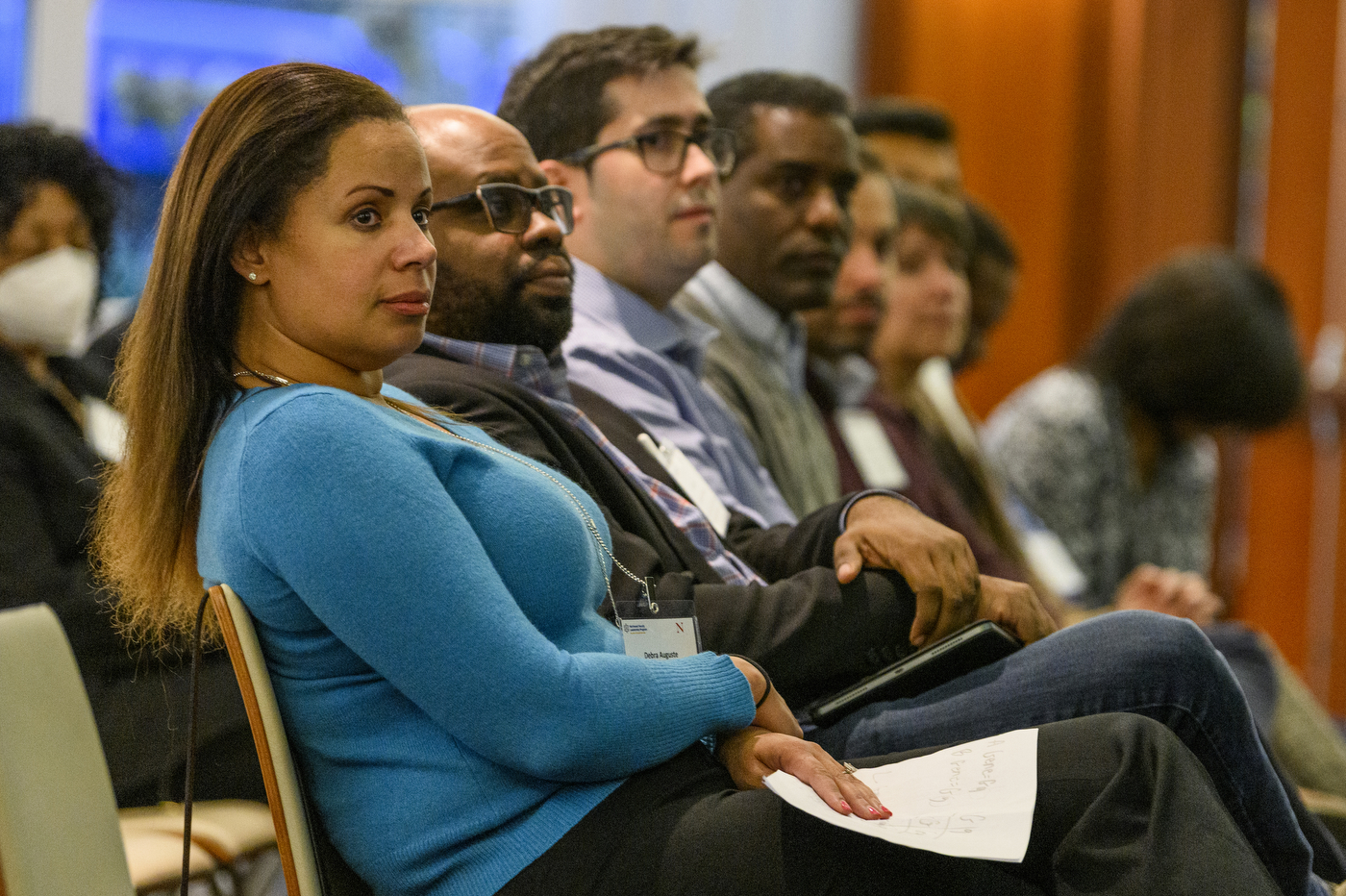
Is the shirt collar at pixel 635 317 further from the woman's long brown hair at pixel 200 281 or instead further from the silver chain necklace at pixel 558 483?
the woman's long brown hair at pixel 200 281

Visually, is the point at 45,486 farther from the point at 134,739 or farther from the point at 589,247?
the point at 589,247

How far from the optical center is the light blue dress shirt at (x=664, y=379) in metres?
1.97

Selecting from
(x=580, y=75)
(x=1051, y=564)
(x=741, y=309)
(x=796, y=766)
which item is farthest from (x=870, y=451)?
(x=796, y=766)

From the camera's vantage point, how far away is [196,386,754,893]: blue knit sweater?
1144 millimetres

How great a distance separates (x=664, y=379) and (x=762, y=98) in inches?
33.6

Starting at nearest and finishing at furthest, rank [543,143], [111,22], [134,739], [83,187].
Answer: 1. [134,739]
2. [543,143]
3. [83,187]
4. [111,22]

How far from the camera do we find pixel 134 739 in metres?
1.69

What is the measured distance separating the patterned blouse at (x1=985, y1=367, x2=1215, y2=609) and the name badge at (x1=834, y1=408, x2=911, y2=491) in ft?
2.84

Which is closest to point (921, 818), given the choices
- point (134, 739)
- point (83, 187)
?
point (134, 739)

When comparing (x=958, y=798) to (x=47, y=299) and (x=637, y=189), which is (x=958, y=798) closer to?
(x=637, y=189)

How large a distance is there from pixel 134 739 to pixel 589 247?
0.96 meters

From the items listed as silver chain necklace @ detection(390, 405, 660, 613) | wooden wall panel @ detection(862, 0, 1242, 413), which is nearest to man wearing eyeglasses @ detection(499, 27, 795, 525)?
silver chain necklace @ detection(390, 405, 660, 613)

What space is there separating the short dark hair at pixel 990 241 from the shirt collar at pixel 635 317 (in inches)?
81.6

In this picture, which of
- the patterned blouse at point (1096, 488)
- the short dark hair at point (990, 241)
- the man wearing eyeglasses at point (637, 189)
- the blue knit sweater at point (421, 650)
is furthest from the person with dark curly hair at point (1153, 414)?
the blue knit sweater at point (421, 650)
